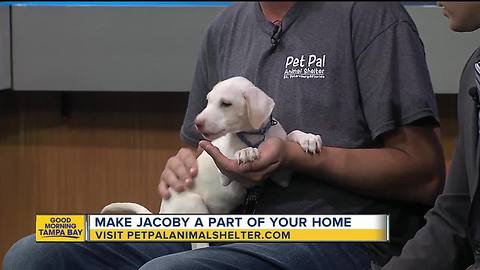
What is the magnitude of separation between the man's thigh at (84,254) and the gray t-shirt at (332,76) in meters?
0.16

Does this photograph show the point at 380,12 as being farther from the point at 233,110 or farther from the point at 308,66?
the point at 233,110

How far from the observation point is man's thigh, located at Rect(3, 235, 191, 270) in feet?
3.34

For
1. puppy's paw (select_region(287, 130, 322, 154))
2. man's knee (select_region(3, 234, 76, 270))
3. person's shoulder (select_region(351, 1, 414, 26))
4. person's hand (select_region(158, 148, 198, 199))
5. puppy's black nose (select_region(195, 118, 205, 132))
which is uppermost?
person's shoulder (select_region(351, 1, 414, 26))

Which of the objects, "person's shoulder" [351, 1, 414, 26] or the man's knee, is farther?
the man's knee

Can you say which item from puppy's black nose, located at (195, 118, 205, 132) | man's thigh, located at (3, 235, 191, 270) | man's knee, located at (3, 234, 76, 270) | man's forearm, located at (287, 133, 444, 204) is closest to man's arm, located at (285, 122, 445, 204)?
man's forearm, located at (287, 133, 444, 204)

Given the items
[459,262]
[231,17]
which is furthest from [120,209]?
[459,262]

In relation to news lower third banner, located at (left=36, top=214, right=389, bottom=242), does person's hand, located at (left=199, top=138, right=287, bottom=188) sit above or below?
above

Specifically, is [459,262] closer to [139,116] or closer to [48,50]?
[139,116]

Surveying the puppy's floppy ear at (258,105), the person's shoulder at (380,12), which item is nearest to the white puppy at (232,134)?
the puppy's floppy ear at (258,105)

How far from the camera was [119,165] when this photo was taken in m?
1.03

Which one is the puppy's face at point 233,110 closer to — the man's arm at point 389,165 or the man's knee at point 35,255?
the man's arm at point 389,165

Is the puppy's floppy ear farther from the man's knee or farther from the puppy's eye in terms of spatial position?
the man's knee

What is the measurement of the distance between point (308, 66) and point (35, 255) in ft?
1.46

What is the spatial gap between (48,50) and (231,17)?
0.82 feet
